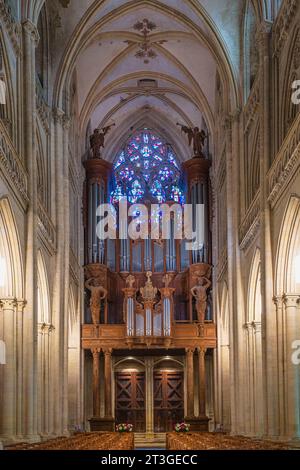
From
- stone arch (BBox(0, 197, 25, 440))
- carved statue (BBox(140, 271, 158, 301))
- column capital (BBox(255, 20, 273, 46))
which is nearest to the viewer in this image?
stone arch (BBox(0, 197, 25, 440))

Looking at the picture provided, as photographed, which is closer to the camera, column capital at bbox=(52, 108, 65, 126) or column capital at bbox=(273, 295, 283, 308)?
column capital at bbox=(273, 295, 283, 308)

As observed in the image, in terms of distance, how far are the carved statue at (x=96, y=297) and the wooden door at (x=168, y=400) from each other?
468cm

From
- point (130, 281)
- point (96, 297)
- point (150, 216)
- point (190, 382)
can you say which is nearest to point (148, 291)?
point (130, 281)

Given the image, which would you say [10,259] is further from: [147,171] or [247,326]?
[147,171]

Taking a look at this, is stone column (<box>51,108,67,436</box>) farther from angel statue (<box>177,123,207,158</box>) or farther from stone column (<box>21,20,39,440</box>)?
angel statue (<box>177,123,207,158</box>)

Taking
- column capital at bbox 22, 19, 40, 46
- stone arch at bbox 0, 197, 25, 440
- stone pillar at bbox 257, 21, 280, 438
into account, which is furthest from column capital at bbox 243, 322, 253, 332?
column capital at bbox 22, 19, 40, 46

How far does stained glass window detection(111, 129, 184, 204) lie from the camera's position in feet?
142

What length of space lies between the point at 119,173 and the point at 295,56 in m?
21.7

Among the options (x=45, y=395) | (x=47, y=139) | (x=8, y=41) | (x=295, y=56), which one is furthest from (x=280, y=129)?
(x=45, y=395)

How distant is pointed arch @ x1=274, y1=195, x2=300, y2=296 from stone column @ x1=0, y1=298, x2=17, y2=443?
23.6ft

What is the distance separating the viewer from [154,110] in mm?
43188

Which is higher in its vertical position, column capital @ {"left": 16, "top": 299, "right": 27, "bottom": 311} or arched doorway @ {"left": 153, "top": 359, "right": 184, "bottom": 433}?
column capital @ {"left": 16, "top": 299, "right": 27, "bottom": 311}

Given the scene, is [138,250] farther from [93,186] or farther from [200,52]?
[200,52]

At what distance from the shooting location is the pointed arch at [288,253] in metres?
22.2
